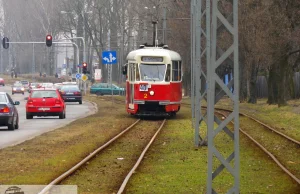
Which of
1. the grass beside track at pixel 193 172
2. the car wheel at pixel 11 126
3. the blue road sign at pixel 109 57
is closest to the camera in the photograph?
the grass beside track at pixel 193 172

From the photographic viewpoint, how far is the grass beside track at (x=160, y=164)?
15.9 m

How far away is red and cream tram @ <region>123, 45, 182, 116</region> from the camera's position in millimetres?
40344

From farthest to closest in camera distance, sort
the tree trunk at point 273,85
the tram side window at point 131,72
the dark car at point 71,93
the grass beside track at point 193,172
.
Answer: the dark car at point 71,93
the tree trunk at point 273,85
the tram side window at point 131,72
the grass beside track at point 193,172

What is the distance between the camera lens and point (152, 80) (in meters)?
40.4

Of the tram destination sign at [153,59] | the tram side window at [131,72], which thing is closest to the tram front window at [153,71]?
the tram destination sign at [153,59]

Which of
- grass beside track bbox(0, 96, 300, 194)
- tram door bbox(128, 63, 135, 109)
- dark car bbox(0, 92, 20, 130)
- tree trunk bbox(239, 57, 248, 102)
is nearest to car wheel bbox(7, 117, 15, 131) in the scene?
dark car bbox(0, 92, 20, 130)

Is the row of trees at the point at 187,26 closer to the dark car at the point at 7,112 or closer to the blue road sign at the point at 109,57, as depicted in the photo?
the blue road sign at the point at 109,57

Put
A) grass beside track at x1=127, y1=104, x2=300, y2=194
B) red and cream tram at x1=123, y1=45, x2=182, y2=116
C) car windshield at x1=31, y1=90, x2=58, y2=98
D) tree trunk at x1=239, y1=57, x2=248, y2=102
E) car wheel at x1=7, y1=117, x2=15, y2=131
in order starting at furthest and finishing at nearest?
tree trunk at x1=239, y1=57, x2=248, y2=102, car windshield at x1=31, y1=90, x2=58, y2=98, red and cream tram at x1=123, y1=45, x2=182, y2=116, car wheel at x1=7, y1=117, x2=15, y2=131, grass beside track at x1=127, y1=104, x2=300, y2=194

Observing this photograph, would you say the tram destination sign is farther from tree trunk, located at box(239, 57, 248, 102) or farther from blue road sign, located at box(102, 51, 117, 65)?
tree trunk, located at box(239, 57, 248, 102)

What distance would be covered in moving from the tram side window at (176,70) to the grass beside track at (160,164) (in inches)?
368

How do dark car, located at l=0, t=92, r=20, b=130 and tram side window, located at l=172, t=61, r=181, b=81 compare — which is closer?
dark car, located at l=0, t=92, r=20, b=130

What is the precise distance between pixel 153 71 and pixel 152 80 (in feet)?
1.44

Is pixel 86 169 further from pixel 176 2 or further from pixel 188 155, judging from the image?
pixel 176 2

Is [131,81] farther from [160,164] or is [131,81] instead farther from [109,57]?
[160,164]
